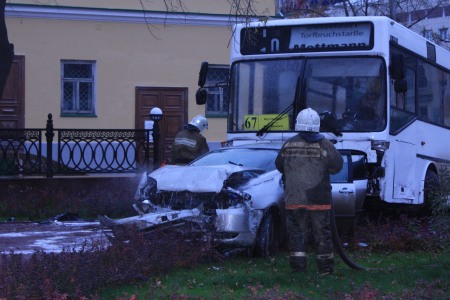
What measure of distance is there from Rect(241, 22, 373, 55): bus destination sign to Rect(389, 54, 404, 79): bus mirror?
41 centimetres

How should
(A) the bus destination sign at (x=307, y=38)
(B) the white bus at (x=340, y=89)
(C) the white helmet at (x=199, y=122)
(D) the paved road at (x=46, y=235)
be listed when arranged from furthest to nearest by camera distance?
(C) the white helmet at (x=199, y=122), (A) the bus destination sign at (x=307, y=38), (B) the white bus at (x=340, y=89), (D) the paved road at (x=46, y=235)

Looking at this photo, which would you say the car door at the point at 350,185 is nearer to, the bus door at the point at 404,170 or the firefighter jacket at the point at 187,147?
the bus door at the point at 404,170

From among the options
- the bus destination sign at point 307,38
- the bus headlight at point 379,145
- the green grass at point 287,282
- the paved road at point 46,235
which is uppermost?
the bus destination sign at point 307,38

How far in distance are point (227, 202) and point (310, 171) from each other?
1368mm

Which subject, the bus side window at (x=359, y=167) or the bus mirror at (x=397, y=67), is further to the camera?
the bus mirror at (x=397, y=67)

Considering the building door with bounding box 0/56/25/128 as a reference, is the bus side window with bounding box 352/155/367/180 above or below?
below

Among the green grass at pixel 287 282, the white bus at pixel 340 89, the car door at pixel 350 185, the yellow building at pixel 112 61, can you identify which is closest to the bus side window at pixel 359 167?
the car door at pixel 350 185

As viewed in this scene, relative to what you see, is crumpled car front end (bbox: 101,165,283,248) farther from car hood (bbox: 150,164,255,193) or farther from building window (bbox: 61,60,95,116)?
building window (bbox: 61,60,95,116)

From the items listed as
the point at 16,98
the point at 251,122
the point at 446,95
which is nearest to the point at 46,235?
the point at 251,122

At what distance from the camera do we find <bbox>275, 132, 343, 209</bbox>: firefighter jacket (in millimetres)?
8898

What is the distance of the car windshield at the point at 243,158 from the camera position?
35.9ft

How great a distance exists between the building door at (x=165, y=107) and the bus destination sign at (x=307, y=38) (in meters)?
8.81

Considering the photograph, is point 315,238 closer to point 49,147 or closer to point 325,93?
point 325,93

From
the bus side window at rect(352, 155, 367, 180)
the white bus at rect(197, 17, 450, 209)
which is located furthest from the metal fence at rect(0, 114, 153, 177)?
the bus side window at rect(352, 155, 367, 180)
